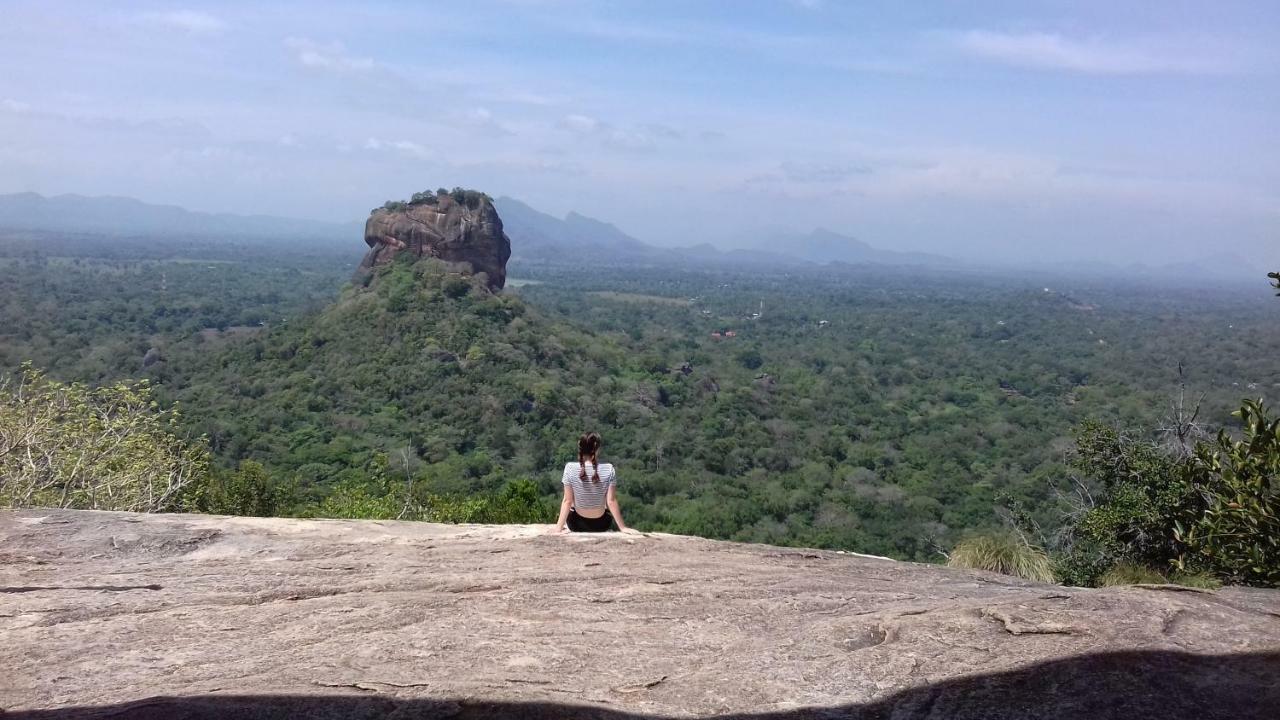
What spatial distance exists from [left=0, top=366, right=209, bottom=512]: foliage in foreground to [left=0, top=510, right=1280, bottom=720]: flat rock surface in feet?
20.4

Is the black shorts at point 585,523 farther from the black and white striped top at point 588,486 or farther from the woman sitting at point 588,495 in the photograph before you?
the black and white striped top at point 588,486

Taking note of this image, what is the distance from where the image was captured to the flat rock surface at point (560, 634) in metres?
4.02

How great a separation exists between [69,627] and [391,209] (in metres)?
53.4

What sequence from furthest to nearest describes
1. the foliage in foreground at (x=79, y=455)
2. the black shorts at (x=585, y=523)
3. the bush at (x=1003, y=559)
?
the foliage in foreground at (x=79, y=455), the bush at (x=1003, y=559), the black shorts at (x=585, y=523)

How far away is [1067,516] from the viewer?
1386cm

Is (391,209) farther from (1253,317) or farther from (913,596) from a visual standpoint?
(1253,317)

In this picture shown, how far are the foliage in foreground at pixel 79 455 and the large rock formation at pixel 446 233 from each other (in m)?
39.6

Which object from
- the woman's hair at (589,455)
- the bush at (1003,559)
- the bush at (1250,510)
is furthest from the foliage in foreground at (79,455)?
the bush at (1250,510)

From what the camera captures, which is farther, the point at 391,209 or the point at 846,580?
the point at 391,209

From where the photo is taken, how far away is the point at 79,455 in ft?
41.3

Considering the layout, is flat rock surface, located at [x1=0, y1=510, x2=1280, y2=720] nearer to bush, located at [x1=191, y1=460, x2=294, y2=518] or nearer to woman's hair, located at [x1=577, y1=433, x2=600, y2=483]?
woman's hair, located at [x1=577, y1=433, x2=600, y2=483]

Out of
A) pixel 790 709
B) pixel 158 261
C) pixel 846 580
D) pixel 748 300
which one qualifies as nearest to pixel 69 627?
pixel 790 709

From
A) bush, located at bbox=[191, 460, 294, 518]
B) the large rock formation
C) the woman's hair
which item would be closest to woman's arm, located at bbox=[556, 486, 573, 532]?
the woman's hair

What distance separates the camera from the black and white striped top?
280 inches
